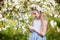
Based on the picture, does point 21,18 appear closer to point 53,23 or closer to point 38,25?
point 38,25

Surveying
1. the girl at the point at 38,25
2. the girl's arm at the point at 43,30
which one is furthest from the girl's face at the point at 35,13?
the girl's arm at the point at 43,30

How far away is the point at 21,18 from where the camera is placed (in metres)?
2.06

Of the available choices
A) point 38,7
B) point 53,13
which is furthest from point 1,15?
point 53,13

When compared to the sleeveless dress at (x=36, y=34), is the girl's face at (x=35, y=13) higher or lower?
higher

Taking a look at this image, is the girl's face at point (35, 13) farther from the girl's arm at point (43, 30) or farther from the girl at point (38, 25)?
the girl's arm at point (43, 30)

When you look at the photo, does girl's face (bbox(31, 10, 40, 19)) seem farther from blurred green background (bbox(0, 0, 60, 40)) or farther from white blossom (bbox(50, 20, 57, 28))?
white blossom (bbox(50, 20, 57, 28))

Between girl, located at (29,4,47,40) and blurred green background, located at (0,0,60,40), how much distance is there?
0.04 meters

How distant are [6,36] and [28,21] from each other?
0.83ft

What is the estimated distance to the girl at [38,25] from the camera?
2.05m

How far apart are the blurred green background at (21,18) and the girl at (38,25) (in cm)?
4

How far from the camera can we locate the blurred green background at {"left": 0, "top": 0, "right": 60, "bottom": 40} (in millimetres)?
2008

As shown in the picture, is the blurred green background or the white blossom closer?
the blurred green background

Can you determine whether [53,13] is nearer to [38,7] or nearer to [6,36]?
[38,7]

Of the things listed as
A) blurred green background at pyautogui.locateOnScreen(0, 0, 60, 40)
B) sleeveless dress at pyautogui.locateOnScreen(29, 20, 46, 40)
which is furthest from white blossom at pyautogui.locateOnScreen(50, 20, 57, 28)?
sleeveless dress at pyautogui.locateOnScreen(29, 20, 46, 40)
